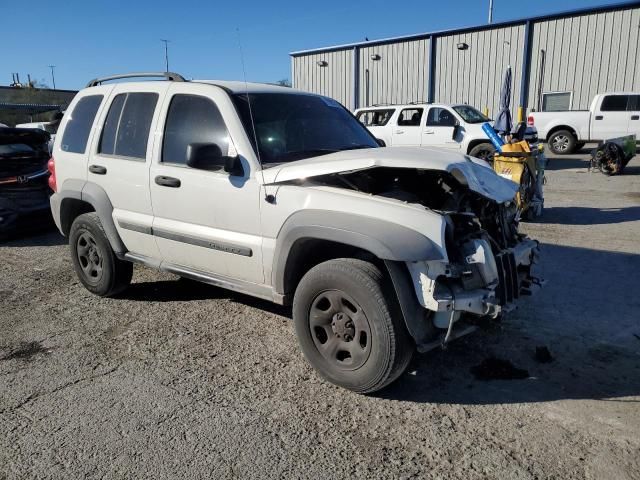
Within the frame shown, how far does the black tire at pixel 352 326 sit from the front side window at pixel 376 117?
12715 millimetres

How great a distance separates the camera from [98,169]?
467 centimetres

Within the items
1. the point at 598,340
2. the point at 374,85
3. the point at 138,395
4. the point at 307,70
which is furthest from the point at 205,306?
the point at 307,70

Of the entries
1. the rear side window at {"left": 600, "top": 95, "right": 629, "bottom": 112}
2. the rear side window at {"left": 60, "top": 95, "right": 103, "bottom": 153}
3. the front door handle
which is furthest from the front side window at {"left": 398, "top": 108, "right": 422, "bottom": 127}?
the front door handle

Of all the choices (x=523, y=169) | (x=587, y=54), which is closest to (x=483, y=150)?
(x=523, y=169)

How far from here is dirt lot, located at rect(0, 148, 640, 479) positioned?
8.63 ft

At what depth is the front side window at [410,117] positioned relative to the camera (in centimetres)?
1482

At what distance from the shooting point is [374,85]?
27.8 meters

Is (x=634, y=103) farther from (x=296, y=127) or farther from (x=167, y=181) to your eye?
(x=167, y=181)

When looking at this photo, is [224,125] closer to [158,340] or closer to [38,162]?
[158,340]

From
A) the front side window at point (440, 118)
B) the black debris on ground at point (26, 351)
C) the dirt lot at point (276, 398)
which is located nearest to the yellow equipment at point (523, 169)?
the dirt lot at point (276, 398)

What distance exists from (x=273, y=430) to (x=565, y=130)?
61.1 feet

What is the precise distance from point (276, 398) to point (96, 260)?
280 centimetres

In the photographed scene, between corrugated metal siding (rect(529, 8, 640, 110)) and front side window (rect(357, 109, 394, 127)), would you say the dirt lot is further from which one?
corrugated metal siding (rect(529, 8, 640, 110))

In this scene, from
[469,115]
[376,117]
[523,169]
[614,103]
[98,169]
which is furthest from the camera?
[614,103]
